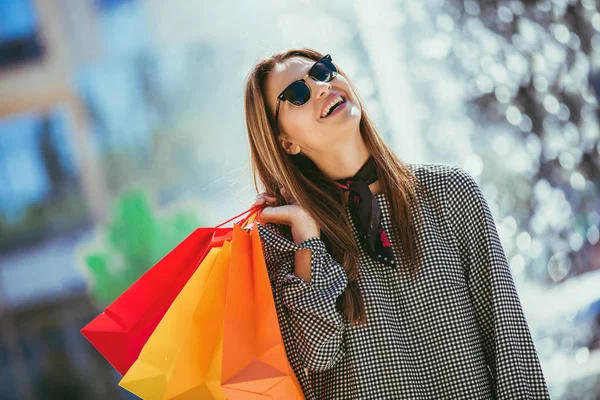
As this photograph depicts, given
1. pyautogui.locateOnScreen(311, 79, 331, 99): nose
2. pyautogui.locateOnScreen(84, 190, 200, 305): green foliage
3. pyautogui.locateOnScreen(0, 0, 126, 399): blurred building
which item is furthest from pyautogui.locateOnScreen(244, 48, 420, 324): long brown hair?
pyautogui.locateOnScreen(0, 0, 126, 399): blurred building

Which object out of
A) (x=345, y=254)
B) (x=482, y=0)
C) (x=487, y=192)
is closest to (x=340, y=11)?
(x=482, y=0)

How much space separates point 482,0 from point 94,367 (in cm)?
374

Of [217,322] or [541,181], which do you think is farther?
[541,181]

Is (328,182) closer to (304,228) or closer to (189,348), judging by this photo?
(304,228)

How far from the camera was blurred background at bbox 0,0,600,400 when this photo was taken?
4.67m

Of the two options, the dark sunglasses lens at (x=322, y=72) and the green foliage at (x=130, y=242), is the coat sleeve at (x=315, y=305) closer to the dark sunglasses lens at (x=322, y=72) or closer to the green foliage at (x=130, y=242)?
the dark sunglasses lens at (x=322, y=72)

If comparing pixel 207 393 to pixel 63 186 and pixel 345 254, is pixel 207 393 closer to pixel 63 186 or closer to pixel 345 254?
pixel 345 254

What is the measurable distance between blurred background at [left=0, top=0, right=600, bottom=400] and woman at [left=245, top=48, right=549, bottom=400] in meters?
2.71

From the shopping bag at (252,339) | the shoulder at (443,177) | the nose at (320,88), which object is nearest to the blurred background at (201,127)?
the shoulder at (443,177)

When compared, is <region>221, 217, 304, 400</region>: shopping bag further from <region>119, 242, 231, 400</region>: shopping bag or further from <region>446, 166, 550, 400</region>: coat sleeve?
<region>446, 166, 550, 400</region>: coat sleeve

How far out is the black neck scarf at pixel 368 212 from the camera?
6.32 ft

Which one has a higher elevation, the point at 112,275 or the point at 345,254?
the point at 345,254

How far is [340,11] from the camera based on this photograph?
15.9ft

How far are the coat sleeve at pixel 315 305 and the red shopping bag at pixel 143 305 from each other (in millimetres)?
215
